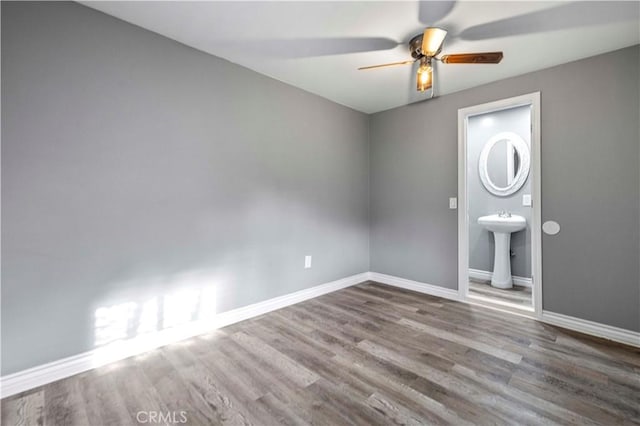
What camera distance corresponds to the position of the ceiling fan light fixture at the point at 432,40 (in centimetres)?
184

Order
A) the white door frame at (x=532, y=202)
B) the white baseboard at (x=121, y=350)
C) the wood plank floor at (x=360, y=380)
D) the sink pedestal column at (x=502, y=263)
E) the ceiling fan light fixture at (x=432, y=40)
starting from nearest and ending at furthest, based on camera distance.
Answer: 1. the wood plank floor at (x=360, y=380)
2. the white baseboard at (x=121, y=350)
3. the ceiling fan light fixture at (x=432, y=40)
4. the white door frame at (x=532, y=202)
5. the sink pedestal column at (x=502, y=263)

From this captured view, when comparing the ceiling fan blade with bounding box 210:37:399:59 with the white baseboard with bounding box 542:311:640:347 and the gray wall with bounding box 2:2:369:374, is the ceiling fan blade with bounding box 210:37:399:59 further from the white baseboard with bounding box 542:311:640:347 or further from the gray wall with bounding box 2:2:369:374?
the white baseboard with bounding box 542:311:640:347

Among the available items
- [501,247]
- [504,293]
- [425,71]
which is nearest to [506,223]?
[501,247]

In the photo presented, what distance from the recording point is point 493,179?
3957 millimetres

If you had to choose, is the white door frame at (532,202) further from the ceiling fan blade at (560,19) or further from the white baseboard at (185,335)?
the ceiling fan blade at (560,19)

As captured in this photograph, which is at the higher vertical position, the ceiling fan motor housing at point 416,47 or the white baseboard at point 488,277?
the ceiling fan motor housing at point 416,47

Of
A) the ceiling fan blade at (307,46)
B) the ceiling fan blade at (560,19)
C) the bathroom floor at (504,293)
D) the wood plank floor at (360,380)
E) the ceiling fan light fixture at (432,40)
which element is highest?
the ceiling fan blade at (307,46)

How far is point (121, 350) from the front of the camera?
75.9 inches

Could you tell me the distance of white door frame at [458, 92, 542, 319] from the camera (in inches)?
102

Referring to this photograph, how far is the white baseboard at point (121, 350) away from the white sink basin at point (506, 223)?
265 cm

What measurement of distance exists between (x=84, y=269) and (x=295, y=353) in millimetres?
1500

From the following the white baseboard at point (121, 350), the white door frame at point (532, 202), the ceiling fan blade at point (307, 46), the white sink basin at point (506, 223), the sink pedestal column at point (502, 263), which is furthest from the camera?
the sink pedestal column at point (502, 263)

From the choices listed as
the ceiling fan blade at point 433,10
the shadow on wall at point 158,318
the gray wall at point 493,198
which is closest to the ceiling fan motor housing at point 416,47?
the ceiling fan blade at point 433,10

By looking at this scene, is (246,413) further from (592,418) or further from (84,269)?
(592,418)
